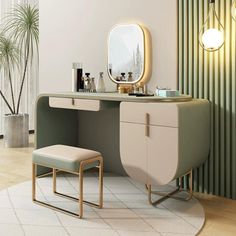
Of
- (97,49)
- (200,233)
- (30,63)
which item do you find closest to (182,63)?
(97,49)

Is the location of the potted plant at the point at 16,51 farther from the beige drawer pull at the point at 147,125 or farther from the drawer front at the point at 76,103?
the beige drawer pull at the point at 147,125

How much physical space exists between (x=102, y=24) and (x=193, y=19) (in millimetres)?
1015

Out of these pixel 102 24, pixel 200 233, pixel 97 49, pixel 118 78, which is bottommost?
pixel 200 233

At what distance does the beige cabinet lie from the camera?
2746mm

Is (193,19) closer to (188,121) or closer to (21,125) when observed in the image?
(188,121)

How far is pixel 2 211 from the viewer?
2824mm

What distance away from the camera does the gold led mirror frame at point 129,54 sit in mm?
3504

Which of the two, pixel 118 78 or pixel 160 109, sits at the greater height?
pixel 118 78

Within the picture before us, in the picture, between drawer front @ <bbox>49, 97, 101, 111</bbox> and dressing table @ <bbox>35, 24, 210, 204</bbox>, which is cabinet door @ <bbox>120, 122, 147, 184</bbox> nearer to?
dressing table @ <bbox>35, 24, 210, 204</bbox>

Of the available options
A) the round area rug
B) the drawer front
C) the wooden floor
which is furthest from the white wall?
the round area rug

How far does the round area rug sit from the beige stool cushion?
0.35 m

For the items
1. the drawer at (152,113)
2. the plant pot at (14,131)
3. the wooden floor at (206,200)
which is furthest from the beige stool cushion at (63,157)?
the plant pot at (14,131)

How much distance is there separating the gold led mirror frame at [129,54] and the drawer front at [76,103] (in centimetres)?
56

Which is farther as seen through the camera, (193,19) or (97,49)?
(97,49)
